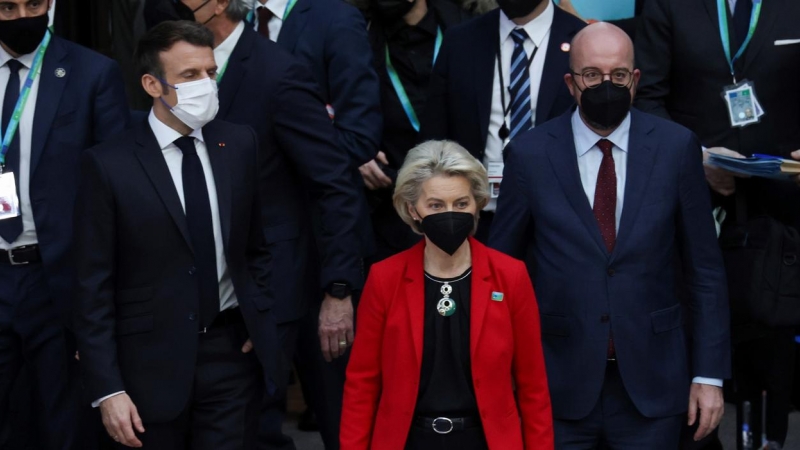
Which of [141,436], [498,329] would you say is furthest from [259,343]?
[498,329]

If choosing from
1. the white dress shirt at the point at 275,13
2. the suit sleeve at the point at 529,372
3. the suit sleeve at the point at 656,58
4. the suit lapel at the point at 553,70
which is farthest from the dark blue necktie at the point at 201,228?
the suit sleeve at the point at 656,58

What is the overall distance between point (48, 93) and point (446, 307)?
6.49ft

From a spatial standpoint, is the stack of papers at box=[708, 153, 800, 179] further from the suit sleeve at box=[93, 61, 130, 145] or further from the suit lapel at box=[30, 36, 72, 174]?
the suit lapel at box=[30, 36, 72, 174]

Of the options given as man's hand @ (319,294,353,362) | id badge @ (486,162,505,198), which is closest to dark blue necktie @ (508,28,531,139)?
id badge @ (486,162,505,198)

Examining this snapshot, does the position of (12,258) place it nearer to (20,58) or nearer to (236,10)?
(20,58)

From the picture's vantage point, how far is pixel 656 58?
6652 millimetres

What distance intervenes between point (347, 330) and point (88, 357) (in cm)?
133

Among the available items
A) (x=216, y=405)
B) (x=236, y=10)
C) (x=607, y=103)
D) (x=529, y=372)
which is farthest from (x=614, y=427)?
(x=236, y=10)

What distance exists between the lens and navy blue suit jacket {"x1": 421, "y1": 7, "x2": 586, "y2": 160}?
6.50 meters

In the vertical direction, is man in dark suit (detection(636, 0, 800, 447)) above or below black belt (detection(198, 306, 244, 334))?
above

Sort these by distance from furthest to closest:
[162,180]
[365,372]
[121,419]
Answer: [162,180] → [121,419] → [365,372]

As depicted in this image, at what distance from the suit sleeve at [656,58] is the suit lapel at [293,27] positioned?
1476 mm

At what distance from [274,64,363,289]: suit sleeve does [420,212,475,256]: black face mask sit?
1179 millimetres

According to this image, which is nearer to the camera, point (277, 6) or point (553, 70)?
point (553, 70)
